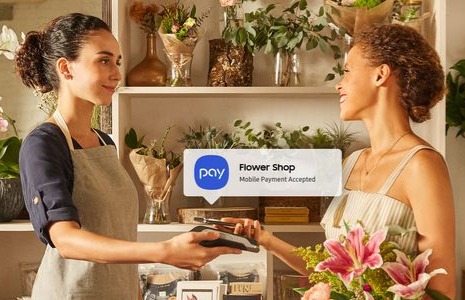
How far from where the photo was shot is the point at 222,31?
2.43m

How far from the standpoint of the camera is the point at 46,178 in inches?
63.4

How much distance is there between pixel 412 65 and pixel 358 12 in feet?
2.08

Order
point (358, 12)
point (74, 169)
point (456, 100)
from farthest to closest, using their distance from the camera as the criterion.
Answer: point (456, 100) → point (358, 12) → point (74, 169)

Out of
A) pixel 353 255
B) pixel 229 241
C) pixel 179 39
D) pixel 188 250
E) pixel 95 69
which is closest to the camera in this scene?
pixel 353 255

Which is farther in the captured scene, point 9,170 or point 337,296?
point 9,170

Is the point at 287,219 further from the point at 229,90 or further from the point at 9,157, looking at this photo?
the point at 9,157

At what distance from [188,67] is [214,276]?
0.64 metres

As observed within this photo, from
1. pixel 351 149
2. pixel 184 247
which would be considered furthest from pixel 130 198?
pixel 351 149

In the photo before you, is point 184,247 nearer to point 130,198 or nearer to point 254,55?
point 130,198

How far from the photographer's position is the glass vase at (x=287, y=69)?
242 centimetres

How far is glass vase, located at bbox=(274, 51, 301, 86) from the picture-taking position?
7.93 feet

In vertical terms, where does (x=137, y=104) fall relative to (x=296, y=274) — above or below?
above

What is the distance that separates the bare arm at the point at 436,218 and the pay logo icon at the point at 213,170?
94 cm

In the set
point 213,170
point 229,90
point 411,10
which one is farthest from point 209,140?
point 411,10
